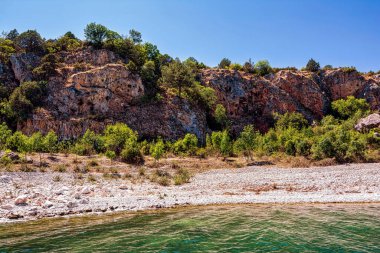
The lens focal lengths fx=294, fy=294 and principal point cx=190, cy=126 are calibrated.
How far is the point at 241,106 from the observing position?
89.4 meters

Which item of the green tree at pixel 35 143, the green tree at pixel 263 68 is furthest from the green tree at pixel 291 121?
the green tree at pixel 35 143

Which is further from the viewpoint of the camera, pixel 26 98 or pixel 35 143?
pixel 26 98

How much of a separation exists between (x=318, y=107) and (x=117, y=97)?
62140 mm

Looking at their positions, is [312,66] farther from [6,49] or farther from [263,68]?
[6,49]

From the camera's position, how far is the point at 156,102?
247ft

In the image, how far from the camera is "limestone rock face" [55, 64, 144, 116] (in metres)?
69.4

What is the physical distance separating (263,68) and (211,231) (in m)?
92.3

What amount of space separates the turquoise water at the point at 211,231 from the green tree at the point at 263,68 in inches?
3332

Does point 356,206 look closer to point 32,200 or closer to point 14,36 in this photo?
point 32,200

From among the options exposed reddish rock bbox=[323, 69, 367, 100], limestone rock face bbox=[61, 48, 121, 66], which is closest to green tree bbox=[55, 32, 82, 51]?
limestone rock face bbox=[61, 48, 121, 66]

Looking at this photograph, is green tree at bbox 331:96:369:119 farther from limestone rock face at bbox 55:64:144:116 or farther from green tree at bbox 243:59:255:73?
limestone rock face at bbox 55:64:144:116

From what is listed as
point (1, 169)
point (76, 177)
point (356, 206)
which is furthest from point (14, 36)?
point (356, 206)

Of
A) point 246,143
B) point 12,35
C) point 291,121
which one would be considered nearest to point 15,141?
point 246,143

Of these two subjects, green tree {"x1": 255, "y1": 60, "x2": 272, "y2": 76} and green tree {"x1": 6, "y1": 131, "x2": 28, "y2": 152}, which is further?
green tree {"x1": 255, "y1": 60, "x2": 272, "y2": 76}
